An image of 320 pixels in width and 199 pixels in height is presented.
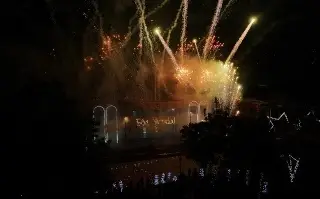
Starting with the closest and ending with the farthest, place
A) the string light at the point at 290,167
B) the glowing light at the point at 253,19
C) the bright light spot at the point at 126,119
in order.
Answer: the string light at the point at 290,167 → the glowing light at the point at 253,19 → the bright light spot at the point at 126,119

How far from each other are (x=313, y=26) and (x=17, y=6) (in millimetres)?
9544

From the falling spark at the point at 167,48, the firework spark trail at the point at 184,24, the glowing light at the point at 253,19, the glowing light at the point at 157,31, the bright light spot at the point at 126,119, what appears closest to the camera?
the glowing light at the point at 253,19

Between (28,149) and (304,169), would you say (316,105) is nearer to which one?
(304,169)

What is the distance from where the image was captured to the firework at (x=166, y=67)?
21.5 metres

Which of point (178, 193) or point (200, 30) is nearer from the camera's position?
point (178, 193)

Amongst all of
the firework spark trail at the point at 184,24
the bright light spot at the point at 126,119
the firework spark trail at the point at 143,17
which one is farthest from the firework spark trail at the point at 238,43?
the bright light spot at the point at 126,119

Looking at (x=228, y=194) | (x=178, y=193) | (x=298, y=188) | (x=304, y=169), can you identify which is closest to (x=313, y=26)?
(x=304, y=169)

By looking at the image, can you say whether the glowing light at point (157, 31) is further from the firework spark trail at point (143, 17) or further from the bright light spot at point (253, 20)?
the bright light spot at point (253, 20)

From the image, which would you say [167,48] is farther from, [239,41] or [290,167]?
[290,167]

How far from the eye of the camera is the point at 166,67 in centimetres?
2411

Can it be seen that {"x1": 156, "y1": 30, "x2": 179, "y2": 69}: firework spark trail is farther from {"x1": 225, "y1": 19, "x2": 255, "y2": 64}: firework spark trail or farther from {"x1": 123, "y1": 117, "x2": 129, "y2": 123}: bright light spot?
{"x1": 123, "y1": 117, "x2": 129, "y2": 123}: bright light spot

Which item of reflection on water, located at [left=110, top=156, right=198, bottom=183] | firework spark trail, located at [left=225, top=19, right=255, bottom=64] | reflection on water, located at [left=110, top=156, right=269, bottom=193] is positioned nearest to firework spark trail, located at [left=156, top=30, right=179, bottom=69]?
firework spark trail, located at [left=225, top=19, right=255, bottom=64]

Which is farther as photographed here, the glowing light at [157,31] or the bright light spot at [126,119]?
the glowing light at [157,31]

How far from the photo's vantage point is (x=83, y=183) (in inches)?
220
